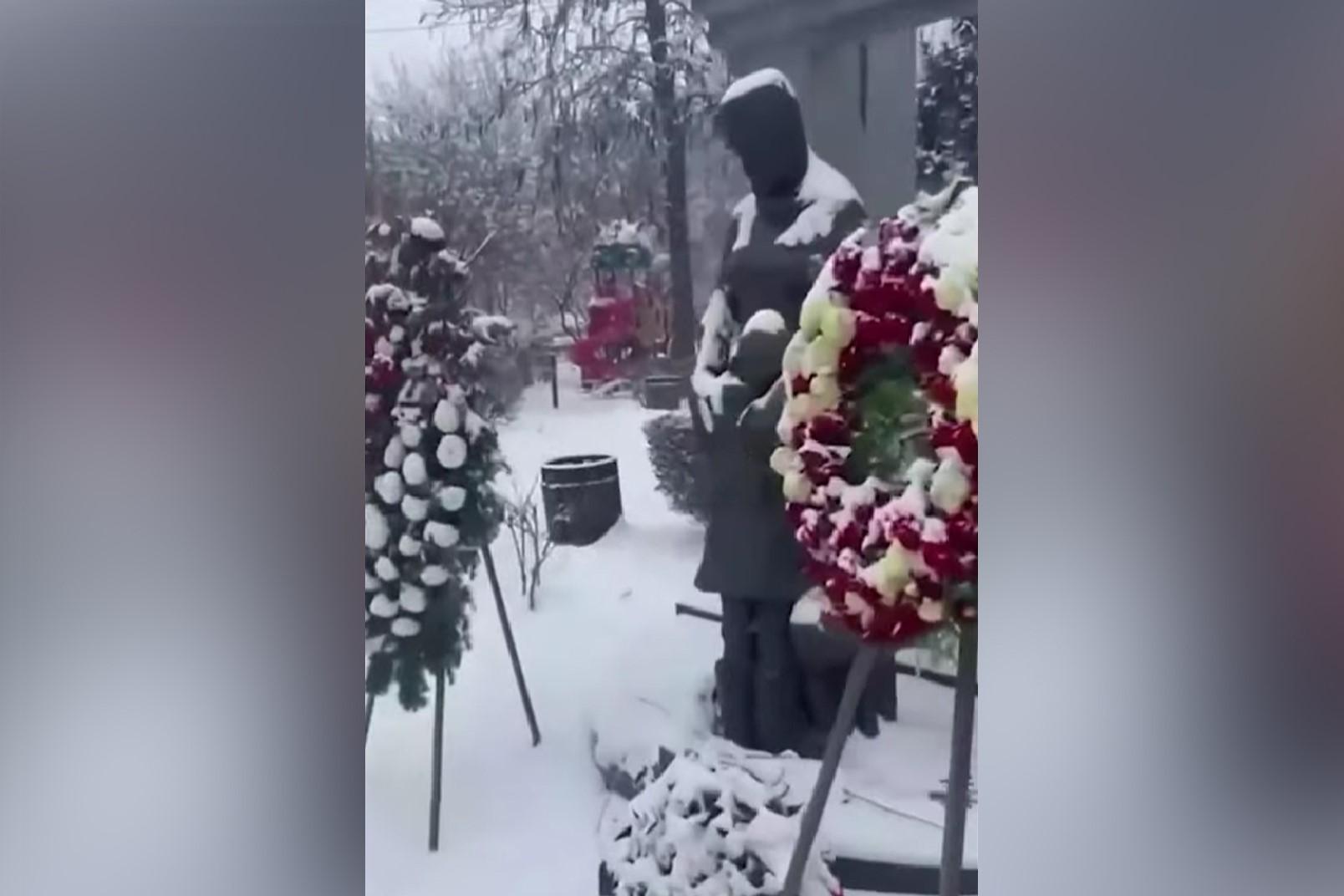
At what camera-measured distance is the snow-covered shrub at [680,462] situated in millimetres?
1189

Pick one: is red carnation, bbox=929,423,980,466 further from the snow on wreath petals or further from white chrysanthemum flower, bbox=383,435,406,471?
white chrysanthemum flower, bbox=383,435,406,471

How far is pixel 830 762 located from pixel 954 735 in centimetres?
13

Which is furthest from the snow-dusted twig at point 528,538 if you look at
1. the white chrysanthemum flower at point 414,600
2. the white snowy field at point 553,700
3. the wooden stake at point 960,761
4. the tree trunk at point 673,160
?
the wooden stake at point 960,761

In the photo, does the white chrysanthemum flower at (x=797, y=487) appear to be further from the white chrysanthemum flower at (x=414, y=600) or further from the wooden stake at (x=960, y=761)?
the white chrysanthemum flower at (x=414, y=600)

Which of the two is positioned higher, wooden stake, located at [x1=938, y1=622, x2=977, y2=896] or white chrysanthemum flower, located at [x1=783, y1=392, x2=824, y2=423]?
white chrysanthemum flower, located at [x1=783, y1=392, x2=824, y2=423]

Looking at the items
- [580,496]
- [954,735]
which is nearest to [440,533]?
[580,496]

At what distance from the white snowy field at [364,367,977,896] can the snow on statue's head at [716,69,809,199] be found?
291 mm

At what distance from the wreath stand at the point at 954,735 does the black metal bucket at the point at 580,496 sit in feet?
1.03

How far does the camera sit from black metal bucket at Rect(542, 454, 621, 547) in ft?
3.95

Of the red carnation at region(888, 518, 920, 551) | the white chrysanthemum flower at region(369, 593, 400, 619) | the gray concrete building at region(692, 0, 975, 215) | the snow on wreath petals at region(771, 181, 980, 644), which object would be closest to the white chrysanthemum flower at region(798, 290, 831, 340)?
the snow on wreath petals at region(771, 181, 980, 644)

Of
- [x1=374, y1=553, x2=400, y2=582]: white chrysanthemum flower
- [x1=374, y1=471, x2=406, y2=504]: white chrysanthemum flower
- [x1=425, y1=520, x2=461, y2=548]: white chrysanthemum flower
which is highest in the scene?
[x1=374, y1=471, x2=406, y2=504]: white chrysanthemum flower
